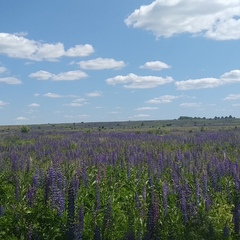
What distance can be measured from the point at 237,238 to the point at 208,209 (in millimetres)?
1501

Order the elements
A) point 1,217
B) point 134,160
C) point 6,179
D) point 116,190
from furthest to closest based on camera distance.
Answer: point 134,160 → point 6,179 → point 116,190 → point 1,217

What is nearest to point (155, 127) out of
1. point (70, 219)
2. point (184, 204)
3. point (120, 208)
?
point (120, 208)

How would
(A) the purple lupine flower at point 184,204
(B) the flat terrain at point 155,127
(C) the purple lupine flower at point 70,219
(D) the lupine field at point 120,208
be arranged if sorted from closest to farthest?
(D) the lupine field at point 120,208 → (C) the purple lupine flower at point 70,219 → (A) the purple lupine flower at point 184,204 → (B) the flat terrain at point 155,127

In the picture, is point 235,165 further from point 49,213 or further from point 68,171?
point 49,213

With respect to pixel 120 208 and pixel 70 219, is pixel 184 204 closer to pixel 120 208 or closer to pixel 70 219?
pixel 120 208

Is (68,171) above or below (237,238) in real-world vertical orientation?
above

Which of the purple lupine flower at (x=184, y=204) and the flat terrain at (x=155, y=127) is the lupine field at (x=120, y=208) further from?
the flat terrain at (x=155, y=127)

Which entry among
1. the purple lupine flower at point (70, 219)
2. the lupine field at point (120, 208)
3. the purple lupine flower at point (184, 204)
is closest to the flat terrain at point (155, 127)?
the lupine field at point (120, 208)

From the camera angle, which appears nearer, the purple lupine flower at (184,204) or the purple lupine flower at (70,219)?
the purple lupine flower at (70,219)

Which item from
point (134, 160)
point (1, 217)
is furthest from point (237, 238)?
point (134, 160)

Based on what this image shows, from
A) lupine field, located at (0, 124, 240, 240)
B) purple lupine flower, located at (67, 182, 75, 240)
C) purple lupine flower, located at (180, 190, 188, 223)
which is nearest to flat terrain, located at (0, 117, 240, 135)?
lupine field, located at (0, 124, 240, 240)

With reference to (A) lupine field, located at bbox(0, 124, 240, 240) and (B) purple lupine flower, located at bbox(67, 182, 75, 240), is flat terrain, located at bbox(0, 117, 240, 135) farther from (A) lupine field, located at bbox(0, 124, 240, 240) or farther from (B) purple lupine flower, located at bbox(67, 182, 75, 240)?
(B) purple lupine flower, located at bbox(67, 182, 75, 240)

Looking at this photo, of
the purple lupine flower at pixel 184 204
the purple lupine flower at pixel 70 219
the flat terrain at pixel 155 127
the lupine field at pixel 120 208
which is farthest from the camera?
the flat terrain at pixel 155 127

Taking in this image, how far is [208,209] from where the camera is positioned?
987 centimetres
